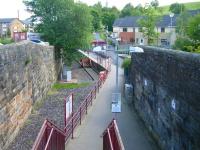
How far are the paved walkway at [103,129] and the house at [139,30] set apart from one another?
35.9 m

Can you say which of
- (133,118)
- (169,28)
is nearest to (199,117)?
(133,118)

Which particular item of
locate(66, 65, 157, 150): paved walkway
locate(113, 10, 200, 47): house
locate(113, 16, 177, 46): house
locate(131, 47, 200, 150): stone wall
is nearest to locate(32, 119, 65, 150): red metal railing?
locate(66, 65, 157, 150): paved walkway

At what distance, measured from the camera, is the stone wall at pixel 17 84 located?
1352 centimetres

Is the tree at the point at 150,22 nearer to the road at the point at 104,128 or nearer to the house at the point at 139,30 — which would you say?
the house at the point at 139,30

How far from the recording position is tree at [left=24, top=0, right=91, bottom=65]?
104 feet

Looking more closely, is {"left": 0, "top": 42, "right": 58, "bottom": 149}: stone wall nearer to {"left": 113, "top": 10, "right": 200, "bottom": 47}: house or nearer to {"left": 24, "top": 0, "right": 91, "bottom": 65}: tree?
{"left": 24, "top": 0, "right": 91, "bottom": 65}: tree

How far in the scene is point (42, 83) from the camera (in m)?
23.2

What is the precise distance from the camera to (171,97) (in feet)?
39.4

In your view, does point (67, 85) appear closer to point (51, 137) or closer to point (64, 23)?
point (64, 23)

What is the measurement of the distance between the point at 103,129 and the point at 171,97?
366 cm

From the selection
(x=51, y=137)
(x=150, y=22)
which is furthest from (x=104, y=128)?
(x=150, y=22)

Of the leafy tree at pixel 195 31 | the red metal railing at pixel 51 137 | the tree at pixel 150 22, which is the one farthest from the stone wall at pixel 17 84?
the tree at pixel 150 22

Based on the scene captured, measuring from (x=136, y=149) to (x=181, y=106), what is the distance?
2.92 metres

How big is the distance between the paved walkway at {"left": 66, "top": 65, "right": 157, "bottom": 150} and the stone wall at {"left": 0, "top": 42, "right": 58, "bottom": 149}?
7.68 feet
